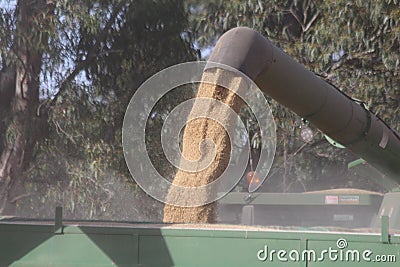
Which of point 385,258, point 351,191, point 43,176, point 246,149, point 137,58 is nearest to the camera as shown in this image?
point 385,258

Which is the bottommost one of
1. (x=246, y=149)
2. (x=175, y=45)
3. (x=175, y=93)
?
(x=246, y=149)

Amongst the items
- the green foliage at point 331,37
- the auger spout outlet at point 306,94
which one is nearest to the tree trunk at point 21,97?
the green foliage at point 331,37

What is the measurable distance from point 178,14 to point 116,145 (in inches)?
96.3

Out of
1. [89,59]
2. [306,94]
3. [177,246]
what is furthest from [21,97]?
[177,246]

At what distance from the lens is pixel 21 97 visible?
11.5 metres

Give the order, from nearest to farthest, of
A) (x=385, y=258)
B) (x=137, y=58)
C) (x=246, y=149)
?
(x=385, y=258)
(x=246, y=149)
(x=137, y=58)

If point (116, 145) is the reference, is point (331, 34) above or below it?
above

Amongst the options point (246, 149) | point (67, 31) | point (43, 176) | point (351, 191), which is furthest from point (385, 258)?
point (43, 176)

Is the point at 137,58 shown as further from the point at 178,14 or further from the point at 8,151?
the point at 8,151

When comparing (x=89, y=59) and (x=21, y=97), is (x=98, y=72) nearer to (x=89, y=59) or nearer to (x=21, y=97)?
(x=89, y=59)

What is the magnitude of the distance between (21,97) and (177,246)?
745cm

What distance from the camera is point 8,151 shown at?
11633 mm

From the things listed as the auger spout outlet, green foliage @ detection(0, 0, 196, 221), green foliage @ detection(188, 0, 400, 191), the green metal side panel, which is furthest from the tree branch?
the green metal side panel

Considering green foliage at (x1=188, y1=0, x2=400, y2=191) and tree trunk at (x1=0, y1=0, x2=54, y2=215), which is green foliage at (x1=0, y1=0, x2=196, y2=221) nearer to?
tree trunk at (x1=0, y1=0, x2=54, y2=215)
